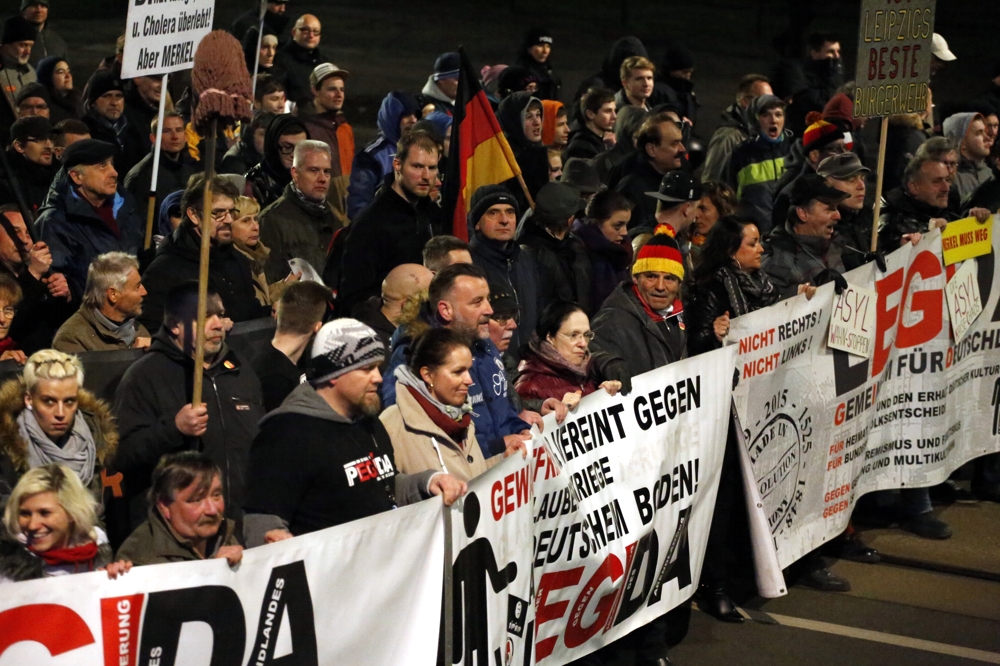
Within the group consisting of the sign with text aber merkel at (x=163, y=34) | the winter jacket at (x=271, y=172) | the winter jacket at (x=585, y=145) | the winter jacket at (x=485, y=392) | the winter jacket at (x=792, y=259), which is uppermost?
the sign with text aber merkel at (x=163, y=34)

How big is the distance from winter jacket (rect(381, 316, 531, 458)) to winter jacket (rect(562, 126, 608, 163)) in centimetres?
632

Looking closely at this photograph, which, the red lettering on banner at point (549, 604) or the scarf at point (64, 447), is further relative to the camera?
the red lettering on banner at point (549, 604)

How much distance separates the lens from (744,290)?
26.5 ft

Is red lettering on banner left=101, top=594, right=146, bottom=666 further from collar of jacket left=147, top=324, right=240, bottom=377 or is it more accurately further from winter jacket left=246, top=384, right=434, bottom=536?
collar of jacket left=147, top=324, right=240, bottom=377

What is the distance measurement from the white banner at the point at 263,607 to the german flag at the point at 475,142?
15.7 feet

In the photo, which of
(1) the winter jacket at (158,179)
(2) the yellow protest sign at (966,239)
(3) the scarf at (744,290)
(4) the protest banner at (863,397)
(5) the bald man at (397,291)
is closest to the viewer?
(5) the bald man at (397,291)

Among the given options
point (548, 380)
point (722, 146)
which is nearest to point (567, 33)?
point (722, 146)

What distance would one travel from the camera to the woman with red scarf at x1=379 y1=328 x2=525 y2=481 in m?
5.79

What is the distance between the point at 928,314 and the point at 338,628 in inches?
215

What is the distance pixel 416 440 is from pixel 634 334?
1.97 meters

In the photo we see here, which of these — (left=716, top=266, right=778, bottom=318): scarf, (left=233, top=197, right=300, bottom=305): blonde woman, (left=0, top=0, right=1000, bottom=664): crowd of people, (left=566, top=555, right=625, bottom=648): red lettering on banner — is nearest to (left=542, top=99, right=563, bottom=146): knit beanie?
(left=0, top=0, right=1000, bottom=664): crowd of people

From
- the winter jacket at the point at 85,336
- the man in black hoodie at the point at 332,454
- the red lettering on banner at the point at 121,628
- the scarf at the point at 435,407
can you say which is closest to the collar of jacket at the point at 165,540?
the man in black hoodie at the point at 332,454

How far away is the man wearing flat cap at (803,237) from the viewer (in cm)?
859

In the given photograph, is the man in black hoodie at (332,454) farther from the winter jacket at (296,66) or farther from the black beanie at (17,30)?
the winter jacket at (296,66)
